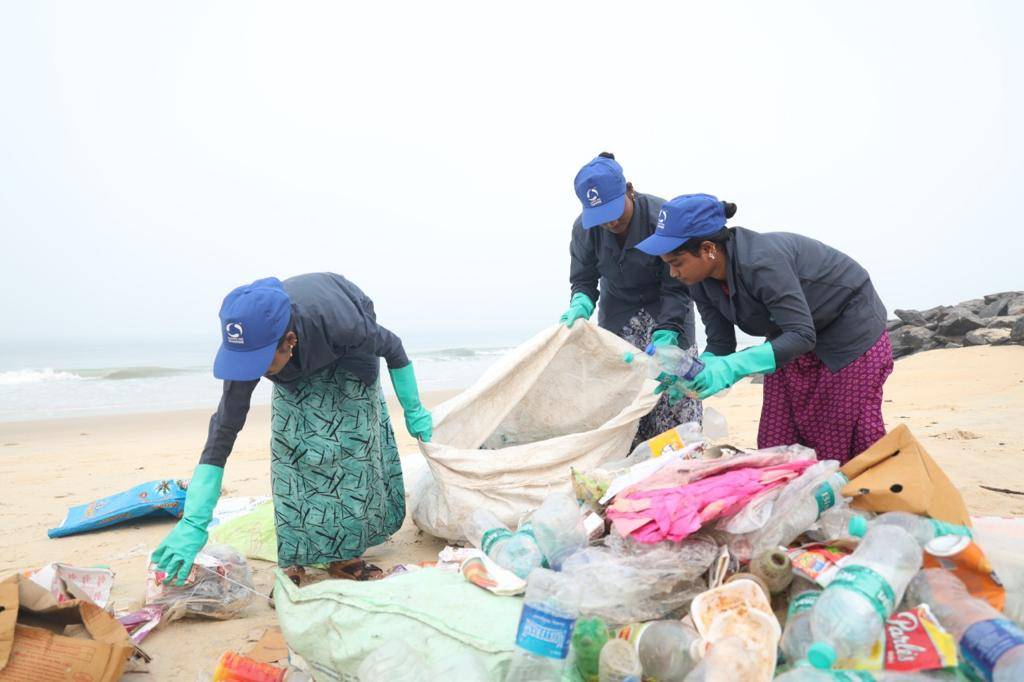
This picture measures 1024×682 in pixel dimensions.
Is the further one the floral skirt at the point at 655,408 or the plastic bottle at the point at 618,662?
the floral skirt at the point at 655,408

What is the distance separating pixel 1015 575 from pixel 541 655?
1.37 m

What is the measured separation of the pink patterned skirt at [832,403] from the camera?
2887 mm

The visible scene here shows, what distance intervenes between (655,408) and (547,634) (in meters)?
2.22

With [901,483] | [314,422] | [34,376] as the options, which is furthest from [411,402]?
[34,376]

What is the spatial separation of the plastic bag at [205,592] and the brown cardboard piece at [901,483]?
240 centimetres

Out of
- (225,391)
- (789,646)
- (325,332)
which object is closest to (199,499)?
(225,391)

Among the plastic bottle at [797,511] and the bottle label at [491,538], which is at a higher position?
the plastic bottle at [797,511]

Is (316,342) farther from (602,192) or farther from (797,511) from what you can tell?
(797,511)

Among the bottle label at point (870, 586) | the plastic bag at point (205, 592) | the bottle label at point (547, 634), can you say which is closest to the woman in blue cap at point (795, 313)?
the bottle label at point (870, 586)

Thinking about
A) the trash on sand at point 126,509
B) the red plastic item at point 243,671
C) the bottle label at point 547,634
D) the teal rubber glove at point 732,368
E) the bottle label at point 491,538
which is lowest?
the trash on sand at point 126,509

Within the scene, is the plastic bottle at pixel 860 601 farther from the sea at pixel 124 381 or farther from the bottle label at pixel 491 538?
the sea at pixel 124 381

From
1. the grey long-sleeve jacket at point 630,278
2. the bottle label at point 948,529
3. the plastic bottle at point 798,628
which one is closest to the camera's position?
the plastic bottle at point 798,628

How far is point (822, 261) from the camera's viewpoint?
286cm

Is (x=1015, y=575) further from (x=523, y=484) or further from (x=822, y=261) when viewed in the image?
(x=523, y=484)
